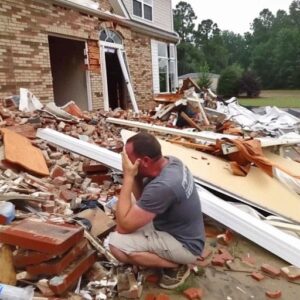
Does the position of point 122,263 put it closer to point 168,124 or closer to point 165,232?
point 165,232

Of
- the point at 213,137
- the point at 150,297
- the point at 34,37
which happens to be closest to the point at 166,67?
the point at 34,37

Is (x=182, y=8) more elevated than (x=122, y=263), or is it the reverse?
(x=182, y=8)

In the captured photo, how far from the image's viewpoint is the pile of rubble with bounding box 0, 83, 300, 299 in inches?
102

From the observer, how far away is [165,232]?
2834 millimetres

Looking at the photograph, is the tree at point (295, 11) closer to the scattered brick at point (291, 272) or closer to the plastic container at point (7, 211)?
the scattered brick at point (291, 272)

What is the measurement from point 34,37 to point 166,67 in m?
9.20

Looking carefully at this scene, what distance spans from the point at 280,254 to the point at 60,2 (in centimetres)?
922

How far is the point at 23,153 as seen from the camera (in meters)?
4.98

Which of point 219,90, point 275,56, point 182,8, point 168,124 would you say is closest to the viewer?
point 168,124

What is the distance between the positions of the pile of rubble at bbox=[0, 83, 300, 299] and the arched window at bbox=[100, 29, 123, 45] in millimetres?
5239

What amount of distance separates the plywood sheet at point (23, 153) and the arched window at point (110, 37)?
7588 mm

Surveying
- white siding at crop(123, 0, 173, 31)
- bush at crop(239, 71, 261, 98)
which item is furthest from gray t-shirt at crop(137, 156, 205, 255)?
bush at crop(239, 71, 261, 98)

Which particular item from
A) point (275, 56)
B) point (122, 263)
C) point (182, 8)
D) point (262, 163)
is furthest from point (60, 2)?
point (182, 8)

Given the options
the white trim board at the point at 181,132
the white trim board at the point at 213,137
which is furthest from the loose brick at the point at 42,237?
the white trim board at the point at 181,132
